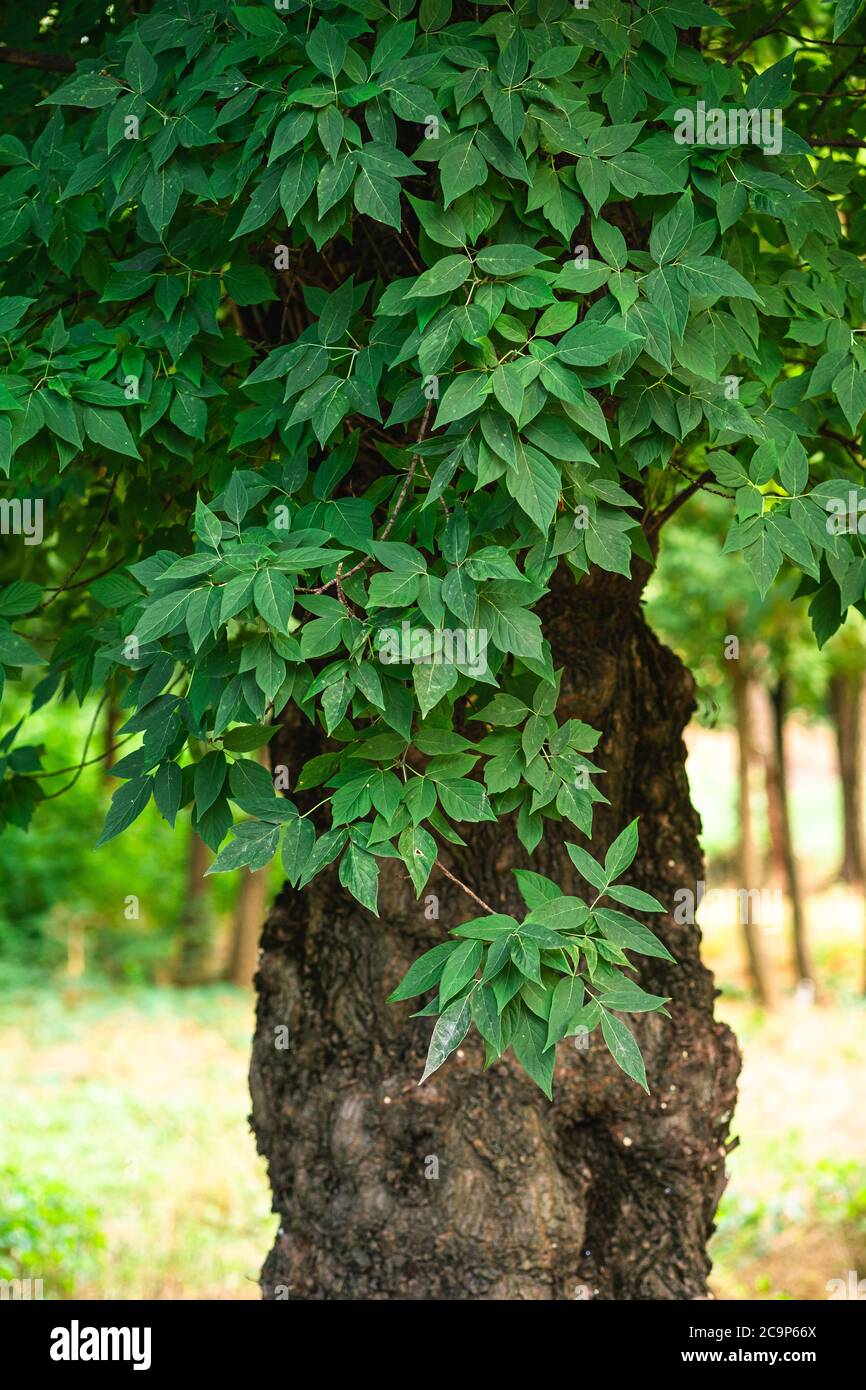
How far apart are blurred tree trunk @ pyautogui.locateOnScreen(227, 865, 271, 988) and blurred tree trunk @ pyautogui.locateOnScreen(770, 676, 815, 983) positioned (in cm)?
547

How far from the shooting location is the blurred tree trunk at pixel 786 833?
1234 cm

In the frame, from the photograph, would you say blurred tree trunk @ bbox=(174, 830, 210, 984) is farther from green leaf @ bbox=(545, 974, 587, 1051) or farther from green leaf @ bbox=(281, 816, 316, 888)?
green leaf @ bbox=(545, 974, 587, 1051)

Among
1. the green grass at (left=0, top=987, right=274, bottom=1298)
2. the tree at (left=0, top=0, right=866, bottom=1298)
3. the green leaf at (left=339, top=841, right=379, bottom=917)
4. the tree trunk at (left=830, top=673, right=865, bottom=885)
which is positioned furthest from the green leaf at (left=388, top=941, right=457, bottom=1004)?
the tree trunk at (left=830, top=673, right=865, bottom=885)

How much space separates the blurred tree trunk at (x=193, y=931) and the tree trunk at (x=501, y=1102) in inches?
408

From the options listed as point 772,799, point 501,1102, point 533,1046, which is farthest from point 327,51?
point 772,799

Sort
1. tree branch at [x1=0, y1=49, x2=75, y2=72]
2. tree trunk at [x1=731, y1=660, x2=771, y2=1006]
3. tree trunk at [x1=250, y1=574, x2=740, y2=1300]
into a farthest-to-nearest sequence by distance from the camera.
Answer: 1. tree trunk at [x1=731, y1=660, x2=771, y2=1006]
2. tree trunk at [x1=250, y1=574, x2=740, y2=1300]
3. tree branch at [x1=0, y1=49, x2=75, y2=72]

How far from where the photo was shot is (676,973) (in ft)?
12.2

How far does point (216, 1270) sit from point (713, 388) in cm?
527

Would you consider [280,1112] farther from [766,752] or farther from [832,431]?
[766,752]

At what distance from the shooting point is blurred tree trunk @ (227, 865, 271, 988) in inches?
512

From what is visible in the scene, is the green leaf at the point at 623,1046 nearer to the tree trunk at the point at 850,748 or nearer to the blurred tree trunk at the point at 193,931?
the blurred tree trunk at the point at 193,931

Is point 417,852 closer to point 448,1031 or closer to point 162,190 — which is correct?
point 448,1031

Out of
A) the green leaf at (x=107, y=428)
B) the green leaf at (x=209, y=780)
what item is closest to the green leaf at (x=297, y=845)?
the green leaf at (x=209, y=780)

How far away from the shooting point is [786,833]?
40.7 ft
